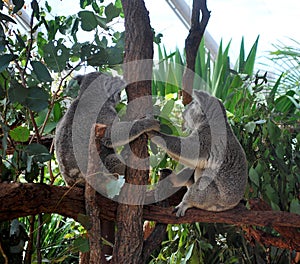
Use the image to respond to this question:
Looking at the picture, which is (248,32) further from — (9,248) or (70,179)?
(9,248)

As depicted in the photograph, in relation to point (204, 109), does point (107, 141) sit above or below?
below

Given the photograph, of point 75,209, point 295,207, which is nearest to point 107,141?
point 75,209

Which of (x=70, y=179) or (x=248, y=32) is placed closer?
(x=70, y=179)

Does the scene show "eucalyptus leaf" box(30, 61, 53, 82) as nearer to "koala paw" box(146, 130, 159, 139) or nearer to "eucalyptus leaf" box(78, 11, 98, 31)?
"eucalyptus leaf" box(78, 11, 98, 31)

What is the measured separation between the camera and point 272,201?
2.74 meters

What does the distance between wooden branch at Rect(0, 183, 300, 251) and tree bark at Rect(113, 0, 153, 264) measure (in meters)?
0.12

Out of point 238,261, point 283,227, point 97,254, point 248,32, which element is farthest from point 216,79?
point 97,254

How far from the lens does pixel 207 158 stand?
2656 mm

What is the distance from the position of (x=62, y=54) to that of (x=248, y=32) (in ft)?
11.0

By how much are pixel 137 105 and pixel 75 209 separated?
0.56 meters

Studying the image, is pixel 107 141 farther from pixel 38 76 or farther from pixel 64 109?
pixel 64 109

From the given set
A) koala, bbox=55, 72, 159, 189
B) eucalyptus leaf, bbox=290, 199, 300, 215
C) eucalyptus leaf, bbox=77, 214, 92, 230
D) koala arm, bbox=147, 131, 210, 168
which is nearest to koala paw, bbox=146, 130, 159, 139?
koala arm, bbox=147, 131, 210, 168

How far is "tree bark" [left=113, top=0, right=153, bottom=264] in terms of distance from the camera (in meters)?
2.17

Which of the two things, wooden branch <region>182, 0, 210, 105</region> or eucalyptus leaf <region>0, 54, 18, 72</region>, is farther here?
wooden branch <region>182, 0, 210, 105</region>
